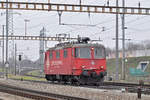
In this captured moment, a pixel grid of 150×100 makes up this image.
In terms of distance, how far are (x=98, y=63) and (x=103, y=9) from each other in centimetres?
542

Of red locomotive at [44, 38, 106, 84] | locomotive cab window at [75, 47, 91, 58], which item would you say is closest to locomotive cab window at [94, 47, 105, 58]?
red locomotive at [44, 38, 106, 84]

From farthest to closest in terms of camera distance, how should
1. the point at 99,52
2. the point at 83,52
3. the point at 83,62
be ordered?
the point at 99,52 → the point at 83,52 → the point at 83,62

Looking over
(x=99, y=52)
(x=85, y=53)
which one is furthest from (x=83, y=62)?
(x=99, y=52)

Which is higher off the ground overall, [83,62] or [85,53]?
[85,53]

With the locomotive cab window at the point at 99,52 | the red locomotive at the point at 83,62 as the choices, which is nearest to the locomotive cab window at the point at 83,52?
the red locomotive at the point at 83,62

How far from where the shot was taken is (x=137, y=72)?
60781 mm

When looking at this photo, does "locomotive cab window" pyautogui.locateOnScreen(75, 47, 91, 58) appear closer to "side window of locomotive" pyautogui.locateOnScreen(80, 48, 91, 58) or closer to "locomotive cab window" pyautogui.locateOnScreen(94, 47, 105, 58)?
"side window of locomotive" pyautogui.locateOnScreen(80, 48, 91, 58)

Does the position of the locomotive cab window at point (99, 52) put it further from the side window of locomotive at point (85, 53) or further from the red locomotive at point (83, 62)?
the side window of locomotive at point (85, 53)

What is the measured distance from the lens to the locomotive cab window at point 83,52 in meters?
29.8

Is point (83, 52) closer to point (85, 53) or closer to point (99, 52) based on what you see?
point (85, 53)

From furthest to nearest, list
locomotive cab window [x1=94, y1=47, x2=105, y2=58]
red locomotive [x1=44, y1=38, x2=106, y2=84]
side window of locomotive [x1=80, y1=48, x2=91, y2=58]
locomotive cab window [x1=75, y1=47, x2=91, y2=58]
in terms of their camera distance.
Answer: locomotive cab window [x1=94, y1=47, x2=105, y2=58]
side window of locomotive [x1=80, y1=48, x2=91, y2=58]
locomotive cab window [x1=75, y1=47, x2=91, y2=58]
red locomotive [x1=44, y1=38, x2=106, y2=84]

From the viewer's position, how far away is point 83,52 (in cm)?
3002

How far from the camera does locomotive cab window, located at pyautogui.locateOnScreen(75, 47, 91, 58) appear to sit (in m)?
29.8

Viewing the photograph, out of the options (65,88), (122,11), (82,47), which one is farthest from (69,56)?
(122,11)
